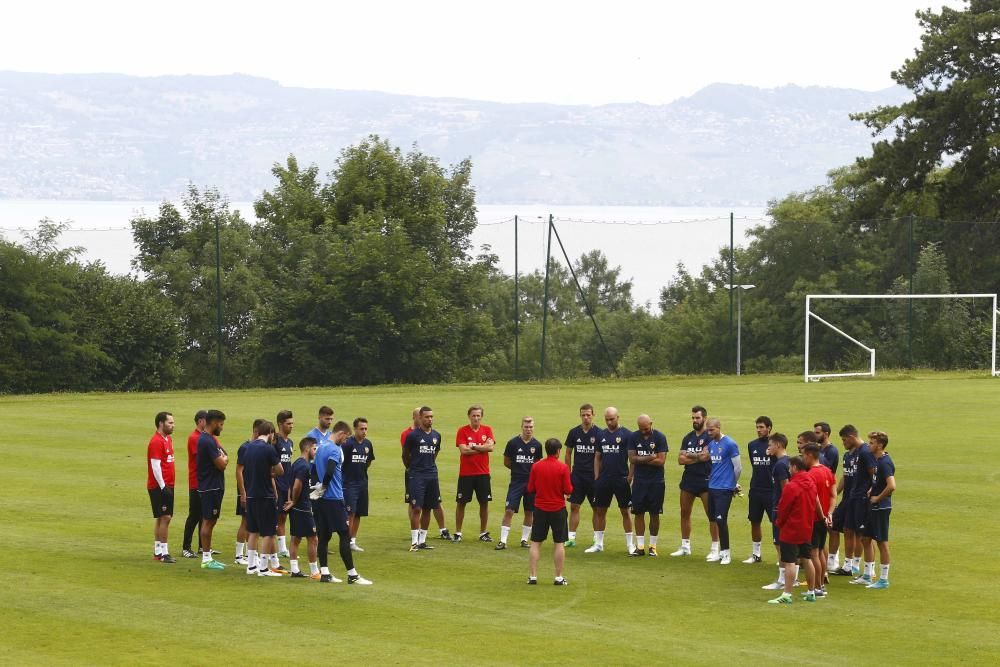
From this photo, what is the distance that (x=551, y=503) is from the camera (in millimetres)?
17750

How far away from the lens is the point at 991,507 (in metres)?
23.4

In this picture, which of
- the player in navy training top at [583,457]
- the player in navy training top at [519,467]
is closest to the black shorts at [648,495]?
the player in navy training top at [583,457]

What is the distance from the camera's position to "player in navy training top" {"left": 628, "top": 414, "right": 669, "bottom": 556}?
65.0 ft

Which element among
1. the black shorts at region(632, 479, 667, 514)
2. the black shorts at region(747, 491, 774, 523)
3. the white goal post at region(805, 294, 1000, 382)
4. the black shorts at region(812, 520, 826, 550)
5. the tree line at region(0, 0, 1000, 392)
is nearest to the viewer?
the black shorts at region(812, 520, 826, 550)

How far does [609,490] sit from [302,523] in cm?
463

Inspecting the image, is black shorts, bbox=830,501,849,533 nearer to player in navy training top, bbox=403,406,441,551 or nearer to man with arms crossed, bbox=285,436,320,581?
player in navy training top, bbox=403,406,441,551

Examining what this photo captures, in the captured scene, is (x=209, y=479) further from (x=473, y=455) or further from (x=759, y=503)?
(x=759, y=503)

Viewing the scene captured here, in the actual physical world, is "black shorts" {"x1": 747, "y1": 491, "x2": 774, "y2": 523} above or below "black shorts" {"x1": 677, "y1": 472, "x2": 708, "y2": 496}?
below

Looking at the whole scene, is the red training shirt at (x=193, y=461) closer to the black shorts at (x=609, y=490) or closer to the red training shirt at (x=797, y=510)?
the black shorts at (x=609, y=490)

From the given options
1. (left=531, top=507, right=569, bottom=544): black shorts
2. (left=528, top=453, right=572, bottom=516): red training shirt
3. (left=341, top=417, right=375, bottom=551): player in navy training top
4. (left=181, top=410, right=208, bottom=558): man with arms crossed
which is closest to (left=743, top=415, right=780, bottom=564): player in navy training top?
(left=528, top=453, right=572, bottom=516): red training shirt

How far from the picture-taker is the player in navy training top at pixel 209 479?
61.1ft

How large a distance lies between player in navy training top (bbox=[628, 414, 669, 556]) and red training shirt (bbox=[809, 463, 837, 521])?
274 centimetres

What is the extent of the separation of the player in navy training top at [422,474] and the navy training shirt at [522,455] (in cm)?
109

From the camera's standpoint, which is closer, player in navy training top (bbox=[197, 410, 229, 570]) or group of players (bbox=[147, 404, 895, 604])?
group of players (bbox=[147, 404, 895, 604])
